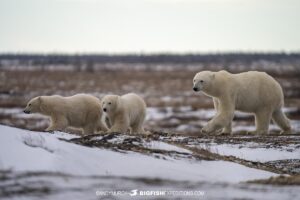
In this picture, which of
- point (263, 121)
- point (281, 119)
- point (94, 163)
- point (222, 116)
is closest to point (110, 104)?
point (222, 116)

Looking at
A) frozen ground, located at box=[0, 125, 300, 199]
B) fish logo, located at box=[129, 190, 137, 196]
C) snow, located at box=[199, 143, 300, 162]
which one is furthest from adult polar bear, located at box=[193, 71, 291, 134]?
fish logo, located at box=[129, 190, 137, 196]

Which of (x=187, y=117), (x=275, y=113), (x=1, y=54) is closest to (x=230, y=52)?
(x=1, y=54)

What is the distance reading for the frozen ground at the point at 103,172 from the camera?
16.6 feet

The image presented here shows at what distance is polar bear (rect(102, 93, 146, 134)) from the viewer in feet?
34.5

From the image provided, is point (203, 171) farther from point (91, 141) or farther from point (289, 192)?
point (91, 141)

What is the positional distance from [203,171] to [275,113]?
19.8ft

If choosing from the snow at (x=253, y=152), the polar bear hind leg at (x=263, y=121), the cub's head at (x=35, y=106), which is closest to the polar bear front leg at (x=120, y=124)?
the cub's head at (x=35, y=106)

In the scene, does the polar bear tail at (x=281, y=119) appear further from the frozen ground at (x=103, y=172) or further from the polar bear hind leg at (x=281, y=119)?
the frozen ground at (x=103, y=172)

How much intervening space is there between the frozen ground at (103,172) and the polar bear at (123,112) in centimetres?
411

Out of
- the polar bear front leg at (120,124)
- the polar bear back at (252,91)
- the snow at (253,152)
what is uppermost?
the polar bear back at (252,91)

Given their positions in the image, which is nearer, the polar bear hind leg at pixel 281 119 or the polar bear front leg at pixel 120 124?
the polar bear front leg at pixel 120 124

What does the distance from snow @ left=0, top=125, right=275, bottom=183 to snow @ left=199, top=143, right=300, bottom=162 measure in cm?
168

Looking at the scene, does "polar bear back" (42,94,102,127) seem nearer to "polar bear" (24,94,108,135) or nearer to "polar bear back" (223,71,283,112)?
"polar bear" (24,94,108,135)

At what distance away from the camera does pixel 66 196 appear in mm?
4996
